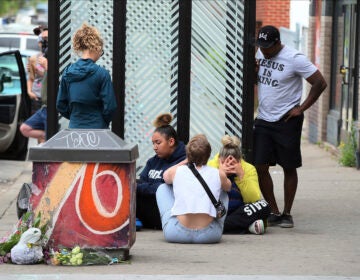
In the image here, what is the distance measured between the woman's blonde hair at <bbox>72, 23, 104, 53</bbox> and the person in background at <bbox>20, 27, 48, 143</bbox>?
3866 millimetres

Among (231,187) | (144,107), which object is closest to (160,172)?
(231,187)

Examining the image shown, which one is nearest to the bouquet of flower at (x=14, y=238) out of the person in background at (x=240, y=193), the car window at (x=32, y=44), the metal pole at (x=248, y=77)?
the person in background at (x=240, y=193)

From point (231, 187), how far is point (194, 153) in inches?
29.6

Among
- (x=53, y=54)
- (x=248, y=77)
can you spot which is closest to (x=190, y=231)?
(x=248, y=77)

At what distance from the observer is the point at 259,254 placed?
8.76 metres

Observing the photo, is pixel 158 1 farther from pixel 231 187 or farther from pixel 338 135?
pixel 338 135

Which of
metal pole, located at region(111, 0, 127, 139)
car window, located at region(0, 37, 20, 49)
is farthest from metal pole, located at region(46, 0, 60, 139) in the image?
car window, located at region(0, 37, 20, 49)

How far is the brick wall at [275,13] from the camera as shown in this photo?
89.8ft

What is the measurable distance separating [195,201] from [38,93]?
748 cm

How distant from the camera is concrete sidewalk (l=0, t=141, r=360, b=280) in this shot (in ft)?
25.7

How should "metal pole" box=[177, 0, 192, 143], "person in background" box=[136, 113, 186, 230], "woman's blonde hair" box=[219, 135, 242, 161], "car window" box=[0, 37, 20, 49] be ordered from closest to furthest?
"woman's blonde hair" box=[219, 135, 242, 161] < "person in background" box=[136, 113, 186, 230] < "metal pole" box=[177, 0, 192, 143] < "car window" box=[0, 37, 20, 49]

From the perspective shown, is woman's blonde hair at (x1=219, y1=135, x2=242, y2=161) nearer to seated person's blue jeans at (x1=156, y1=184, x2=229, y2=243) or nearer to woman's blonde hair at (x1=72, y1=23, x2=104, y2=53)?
seated person's blue jeans at (x1=156, y1=184, x2=229, y2=243)

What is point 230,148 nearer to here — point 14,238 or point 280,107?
A: point 280,107

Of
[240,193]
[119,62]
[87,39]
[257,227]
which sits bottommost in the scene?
[257,227]
